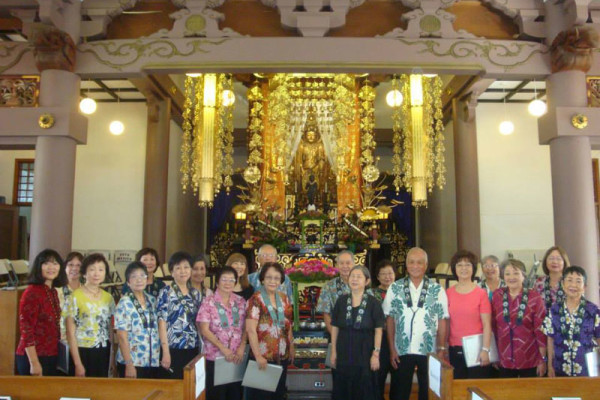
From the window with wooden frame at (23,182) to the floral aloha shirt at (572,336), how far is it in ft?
30.7

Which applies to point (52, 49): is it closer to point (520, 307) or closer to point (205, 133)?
point (205, 133)

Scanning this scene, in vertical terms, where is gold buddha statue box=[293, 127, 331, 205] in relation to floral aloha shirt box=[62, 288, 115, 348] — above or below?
above

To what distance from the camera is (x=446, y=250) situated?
9586 millimetres

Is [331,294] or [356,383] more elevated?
[331,294]

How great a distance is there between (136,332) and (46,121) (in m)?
2.61

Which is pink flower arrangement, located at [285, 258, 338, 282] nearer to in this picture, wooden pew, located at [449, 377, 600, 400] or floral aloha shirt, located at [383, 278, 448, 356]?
floral aloha shirt, located at [383, 278, 448, 356]

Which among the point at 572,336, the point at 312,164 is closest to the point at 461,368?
the point at 572,336

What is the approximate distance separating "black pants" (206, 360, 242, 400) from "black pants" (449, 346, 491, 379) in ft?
4.18

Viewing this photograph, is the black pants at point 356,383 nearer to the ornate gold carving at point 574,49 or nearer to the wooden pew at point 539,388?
the wooden pew at point 539,388

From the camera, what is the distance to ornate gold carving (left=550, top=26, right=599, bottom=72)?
4.41 m

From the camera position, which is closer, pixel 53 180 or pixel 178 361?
pixel 178 361

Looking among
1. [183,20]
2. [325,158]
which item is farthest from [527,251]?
[183,20]

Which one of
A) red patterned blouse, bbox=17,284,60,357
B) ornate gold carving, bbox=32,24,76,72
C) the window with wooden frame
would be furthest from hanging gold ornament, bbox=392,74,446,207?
the window with wooden frame

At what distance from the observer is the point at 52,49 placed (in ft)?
14.8
